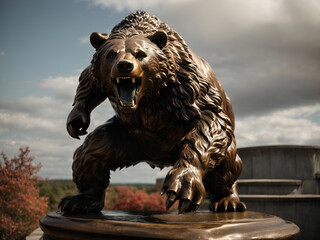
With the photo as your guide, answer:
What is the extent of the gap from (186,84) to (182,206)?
0.85 m

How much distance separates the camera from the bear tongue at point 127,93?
1864 millimetres

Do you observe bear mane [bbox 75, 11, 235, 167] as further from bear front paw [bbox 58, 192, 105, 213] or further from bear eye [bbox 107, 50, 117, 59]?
bear front paw [bbox 58, 192, 105, 213]

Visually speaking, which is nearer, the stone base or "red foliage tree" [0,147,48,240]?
the stone base

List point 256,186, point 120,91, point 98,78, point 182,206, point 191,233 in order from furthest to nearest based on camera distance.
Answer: point 256,186
point 98,78
point 120,91
point 182,206
point 191,233

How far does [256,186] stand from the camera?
23.7 feet

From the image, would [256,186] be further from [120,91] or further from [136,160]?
[120,91]

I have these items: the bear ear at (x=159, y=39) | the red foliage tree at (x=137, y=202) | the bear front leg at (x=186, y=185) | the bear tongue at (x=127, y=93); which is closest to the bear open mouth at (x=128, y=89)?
the bear tongue at (x=127, y=93)

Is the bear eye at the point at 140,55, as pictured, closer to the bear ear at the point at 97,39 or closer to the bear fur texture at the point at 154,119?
the bear fur texture at the point at 154,119

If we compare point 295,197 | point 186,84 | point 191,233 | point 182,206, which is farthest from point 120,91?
point 295,197

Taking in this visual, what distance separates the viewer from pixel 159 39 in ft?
7.04

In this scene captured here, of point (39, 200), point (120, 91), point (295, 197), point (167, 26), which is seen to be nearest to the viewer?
point (120, 91)

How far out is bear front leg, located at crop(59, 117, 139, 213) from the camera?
2.35m

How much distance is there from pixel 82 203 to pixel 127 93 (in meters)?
0.95

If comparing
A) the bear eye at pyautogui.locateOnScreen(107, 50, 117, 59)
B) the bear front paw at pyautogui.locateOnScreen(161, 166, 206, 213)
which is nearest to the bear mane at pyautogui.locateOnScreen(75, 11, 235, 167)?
the bear eye at pyautogui.locateOnScreen(107, 50, 117, 59)
